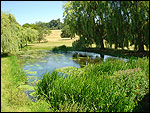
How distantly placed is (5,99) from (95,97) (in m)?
3.11

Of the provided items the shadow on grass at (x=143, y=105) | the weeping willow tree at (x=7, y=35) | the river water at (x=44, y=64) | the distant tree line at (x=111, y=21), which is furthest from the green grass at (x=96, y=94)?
the distant tree line at (x=111, y=21)

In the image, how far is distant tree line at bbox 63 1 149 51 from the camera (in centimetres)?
1697

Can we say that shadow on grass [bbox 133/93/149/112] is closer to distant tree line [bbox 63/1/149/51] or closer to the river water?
the river water

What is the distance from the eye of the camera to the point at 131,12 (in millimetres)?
17344

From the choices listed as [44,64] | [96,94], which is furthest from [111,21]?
[96,94]

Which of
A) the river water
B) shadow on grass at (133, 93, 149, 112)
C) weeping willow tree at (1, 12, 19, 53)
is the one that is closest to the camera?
Answer: shadow on grass at (133, 93, 149, 112)

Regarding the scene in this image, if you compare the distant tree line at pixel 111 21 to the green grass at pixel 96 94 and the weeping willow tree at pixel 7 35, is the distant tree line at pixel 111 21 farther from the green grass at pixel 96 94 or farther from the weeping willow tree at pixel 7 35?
the green grass at pixel 96 94

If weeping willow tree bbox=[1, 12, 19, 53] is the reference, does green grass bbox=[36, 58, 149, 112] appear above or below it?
below

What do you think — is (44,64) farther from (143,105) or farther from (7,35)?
(143,105)

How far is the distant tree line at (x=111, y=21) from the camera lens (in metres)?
17.0

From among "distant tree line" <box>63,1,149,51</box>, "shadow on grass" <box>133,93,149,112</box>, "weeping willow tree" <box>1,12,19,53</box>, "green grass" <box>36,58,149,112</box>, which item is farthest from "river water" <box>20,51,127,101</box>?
"shadow on grass" <box>133,93,149,112</box>

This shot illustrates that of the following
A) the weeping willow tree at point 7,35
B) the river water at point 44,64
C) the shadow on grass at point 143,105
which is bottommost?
the shadow on grass at point 143,105

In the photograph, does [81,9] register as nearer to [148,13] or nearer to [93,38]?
[93,38]

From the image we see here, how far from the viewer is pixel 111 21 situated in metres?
18.9
